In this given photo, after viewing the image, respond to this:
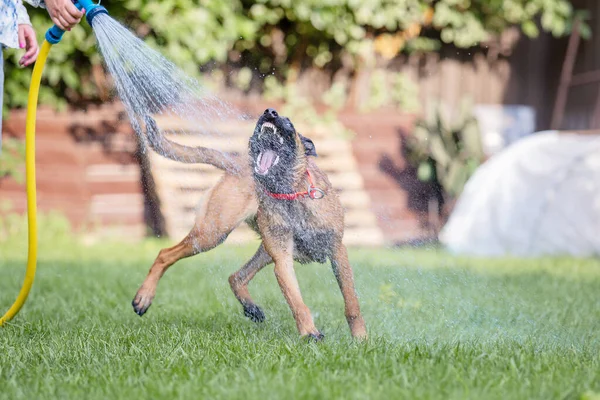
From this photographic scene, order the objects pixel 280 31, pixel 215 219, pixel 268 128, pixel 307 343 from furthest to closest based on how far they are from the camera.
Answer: pixel 280 31, pixel 215 219, pixel 268 128, pixel 307 343

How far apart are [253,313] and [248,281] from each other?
0.52ft

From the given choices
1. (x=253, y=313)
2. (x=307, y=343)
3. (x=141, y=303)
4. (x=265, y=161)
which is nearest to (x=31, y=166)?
(x=141, y=303)

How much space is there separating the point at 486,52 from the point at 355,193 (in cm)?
281

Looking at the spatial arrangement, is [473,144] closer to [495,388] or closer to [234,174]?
[234,174]

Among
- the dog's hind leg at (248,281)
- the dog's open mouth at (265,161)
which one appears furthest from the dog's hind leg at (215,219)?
the dog's hind leg at (248,281)

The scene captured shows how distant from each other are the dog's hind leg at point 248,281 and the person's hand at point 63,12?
1.31m

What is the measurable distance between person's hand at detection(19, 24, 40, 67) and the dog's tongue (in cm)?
114

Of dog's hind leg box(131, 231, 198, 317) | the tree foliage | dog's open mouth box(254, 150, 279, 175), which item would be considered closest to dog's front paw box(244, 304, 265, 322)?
dog's hind leg box(131, 231, 198, 317)

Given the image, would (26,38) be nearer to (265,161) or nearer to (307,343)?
(265,161)

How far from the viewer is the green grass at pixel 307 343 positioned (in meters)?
2.38

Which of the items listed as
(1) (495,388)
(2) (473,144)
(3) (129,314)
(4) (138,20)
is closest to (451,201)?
(2) (473,144)

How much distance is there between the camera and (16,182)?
7688mm

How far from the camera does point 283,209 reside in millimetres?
3250

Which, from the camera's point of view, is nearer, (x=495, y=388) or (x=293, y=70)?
(x=495, y=388)
